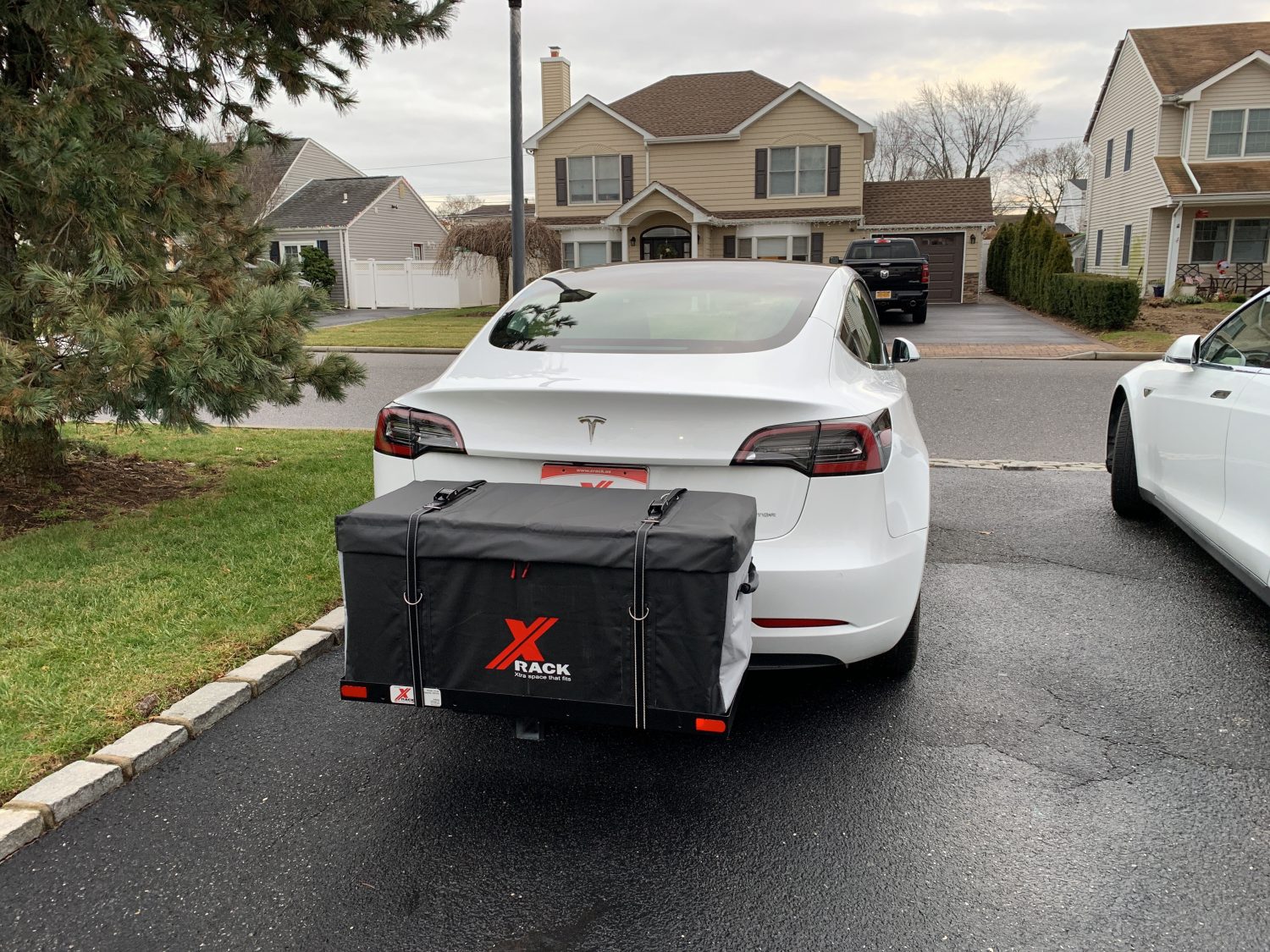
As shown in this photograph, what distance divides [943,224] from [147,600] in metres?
33.1

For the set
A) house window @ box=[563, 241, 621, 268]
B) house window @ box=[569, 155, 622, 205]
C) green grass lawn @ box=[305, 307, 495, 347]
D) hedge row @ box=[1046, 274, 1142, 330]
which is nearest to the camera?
hedge row @ box=[1046, 274, 1142, 330]

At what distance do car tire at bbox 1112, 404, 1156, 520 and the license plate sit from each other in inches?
159

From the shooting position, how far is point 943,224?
33.7 meters

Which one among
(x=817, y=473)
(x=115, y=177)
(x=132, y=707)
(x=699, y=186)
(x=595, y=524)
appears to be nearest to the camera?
(x=595, y=524)

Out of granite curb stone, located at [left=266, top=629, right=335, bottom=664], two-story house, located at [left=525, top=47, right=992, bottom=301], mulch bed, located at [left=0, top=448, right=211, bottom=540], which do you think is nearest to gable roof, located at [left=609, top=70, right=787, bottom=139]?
two-story house, located at [left=525, top=47, right=992, bottom=301]

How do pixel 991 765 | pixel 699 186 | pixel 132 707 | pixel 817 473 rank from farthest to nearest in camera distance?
pixel 699 186, pixel 132 707, pixel 991 765, pixel 817 473

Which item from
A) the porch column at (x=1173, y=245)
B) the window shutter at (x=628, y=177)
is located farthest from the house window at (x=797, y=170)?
the porch column at (x=1173, y=245)

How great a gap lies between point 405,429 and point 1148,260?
1239 inches

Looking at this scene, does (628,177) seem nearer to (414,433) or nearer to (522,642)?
(414,433)

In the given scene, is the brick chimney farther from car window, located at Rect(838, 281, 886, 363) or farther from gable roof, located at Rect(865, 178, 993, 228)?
car window, located at Rect(838, 281, 886, 363)

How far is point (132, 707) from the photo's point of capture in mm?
3545

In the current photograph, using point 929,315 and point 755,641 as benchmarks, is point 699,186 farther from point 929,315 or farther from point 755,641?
point 755,641

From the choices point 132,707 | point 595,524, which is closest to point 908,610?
point 595,524

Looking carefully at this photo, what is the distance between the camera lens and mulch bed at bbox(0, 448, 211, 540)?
20.1ft
